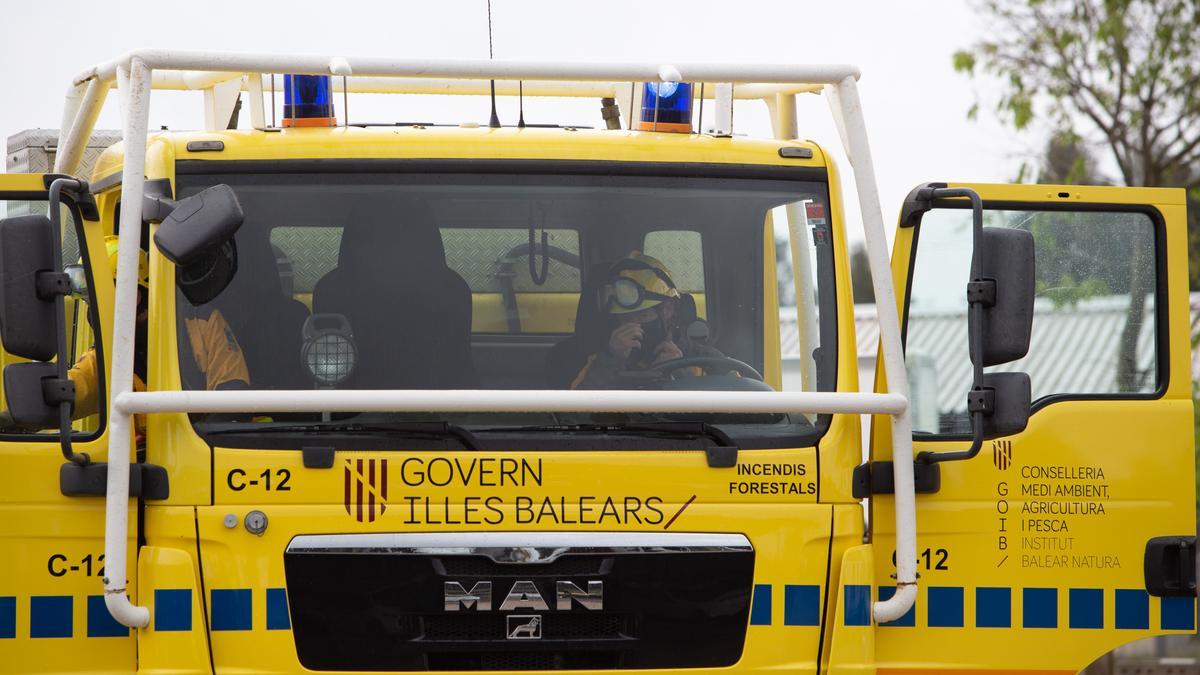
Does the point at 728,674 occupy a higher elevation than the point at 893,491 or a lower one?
lower

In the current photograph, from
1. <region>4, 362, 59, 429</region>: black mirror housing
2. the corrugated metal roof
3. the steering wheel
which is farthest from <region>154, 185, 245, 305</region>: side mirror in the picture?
the corrugated metal roof

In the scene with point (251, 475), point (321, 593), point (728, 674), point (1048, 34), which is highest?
point (1048, 34)

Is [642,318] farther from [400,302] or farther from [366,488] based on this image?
[366,488]

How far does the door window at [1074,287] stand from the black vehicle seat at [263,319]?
1778 mm

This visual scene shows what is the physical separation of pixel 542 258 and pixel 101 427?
129 cm

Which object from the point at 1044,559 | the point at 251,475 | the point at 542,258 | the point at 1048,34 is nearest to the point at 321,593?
the point at 251,475

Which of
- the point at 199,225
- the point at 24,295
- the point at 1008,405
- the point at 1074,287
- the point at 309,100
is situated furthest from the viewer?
the point at 1074,287

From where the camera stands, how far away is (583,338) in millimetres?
4453

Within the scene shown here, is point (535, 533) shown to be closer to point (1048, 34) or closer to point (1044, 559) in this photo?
point (1044, 559)

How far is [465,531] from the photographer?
13.9 feet

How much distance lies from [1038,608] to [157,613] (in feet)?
8.25

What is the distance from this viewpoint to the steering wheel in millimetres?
4465

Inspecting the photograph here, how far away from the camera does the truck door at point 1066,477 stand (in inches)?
184

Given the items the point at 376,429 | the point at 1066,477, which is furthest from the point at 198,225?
the point at 1066,477
